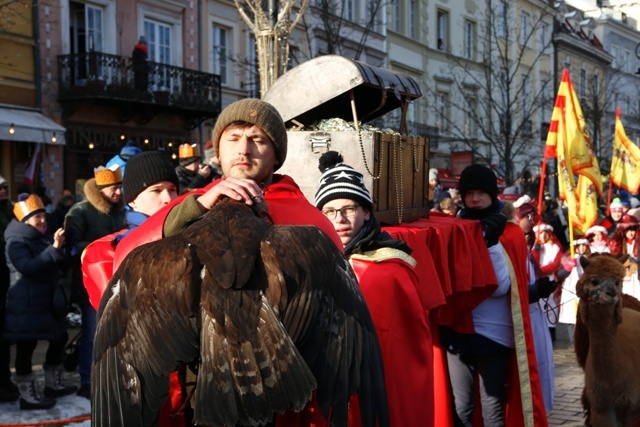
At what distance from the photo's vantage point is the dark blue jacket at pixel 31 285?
283 inches

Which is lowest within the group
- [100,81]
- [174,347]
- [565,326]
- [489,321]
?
[565,326]

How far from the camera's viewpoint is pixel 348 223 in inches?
155

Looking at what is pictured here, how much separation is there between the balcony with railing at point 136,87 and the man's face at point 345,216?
54.3ft

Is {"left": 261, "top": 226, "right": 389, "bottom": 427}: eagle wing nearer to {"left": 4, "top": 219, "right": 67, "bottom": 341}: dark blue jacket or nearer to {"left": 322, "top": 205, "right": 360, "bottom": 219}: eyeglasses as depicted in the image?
{"left": 322, "top": 205, "right": 360, "bottom": 219}: eyeglasses

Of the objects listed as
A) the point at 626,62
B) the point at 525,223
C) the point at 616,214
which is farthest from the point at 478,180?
the point at 626,62

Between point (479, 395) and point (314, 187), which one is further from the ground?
point (314, 187)

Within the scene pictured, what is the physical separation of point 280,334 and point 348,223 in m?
1.81

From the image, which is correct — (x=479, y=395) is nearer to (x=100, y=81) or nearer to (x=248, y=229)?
(x=248, y=229)

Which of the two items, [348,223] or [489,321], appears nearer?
[348,223]

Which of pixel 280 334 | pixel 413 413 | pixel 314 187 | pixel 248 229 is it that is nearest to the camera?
pixel 280 334

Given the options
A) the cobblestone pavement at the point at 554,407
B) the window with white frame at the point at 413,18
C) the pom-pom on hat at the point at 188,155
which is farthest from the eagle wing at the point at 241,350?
the window with white frame at the point at 413,18

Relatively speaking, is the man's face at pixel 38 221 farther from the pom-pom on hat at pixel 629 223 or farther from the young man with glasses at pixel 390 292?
the pom-pom on hat at pixel 629 223

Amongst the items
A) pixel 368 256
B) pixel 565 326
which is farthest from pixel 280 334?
pixel 565 326

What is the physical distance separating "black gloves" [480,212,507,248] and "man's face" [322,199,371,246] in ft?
5.06
